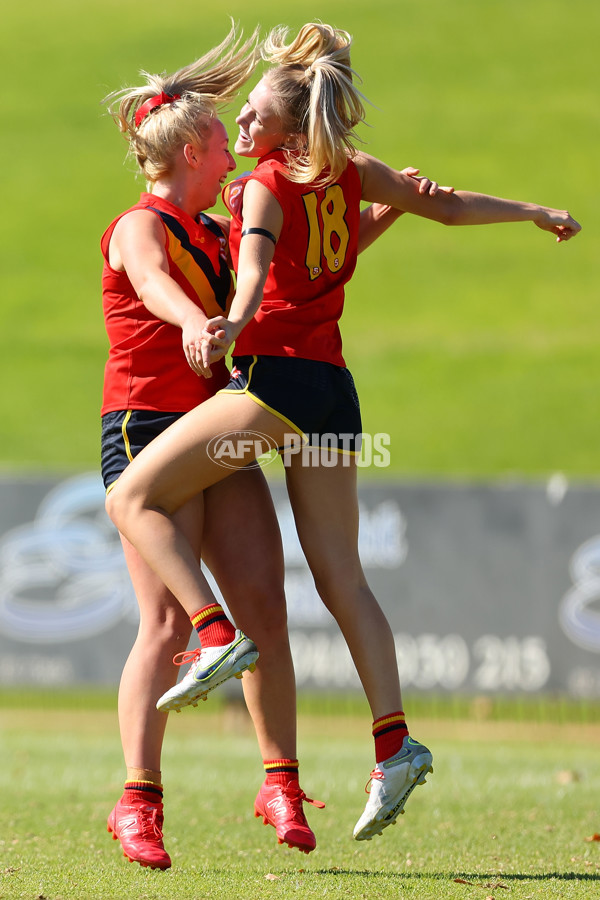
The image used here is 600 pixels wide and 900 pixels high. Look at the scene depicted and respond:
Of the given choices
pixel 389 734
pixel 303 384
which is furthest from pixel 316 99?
pixel 389 734

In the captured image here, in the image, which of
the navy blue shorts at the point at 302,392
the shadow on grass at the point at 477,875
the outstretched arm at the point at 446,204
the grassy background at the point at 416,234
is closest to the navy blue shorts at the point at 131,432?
the navy blue shorts at the point at 302,392

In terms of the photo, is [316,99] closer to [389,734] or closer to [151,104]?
[151,104]

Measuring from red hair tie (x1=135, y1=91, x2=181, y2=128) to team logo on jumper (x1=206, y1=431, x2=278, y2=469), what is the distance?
113 cm

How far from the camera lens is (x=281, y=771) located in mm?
3744

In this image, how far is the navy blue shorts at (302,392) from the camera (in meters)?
3.37

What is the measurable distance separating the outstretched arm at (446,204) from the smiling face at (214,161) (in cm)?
45

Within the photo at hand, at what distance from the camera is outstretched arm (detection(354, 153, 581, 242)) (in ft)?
12.1

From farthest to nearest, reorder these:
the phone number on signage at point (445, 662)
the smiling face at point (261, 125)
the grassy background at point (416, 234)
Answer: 1. the grassy background at point (416, 234)
2. the phone number on signage at point (445, 662)
3. the smiling face at point (261, 125)

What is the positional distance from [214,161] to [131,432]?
36.4 inches

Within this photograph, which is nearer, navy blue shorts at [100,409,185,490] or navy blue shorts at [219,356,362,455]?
navy blue shorts at [219,356,362,455]

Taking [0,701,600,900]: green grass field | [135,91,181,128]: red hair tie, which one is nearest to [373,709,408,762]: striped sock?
[0,701,600,900]: green grass field

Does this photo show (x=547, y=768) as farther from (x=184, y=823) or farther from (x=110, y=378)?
(x=110, y=378)

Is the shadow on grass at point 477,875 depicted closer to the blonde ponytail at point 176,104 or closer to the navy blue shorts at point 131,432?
the navy blue shorts at point 131,432

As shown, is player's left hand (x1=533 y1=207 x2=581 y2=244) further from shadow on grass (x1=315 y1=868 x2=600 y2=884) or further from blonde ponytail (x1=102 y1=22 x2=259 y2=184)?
shadow on grass (x1=315 y1=868 x2=600 y2=884)
